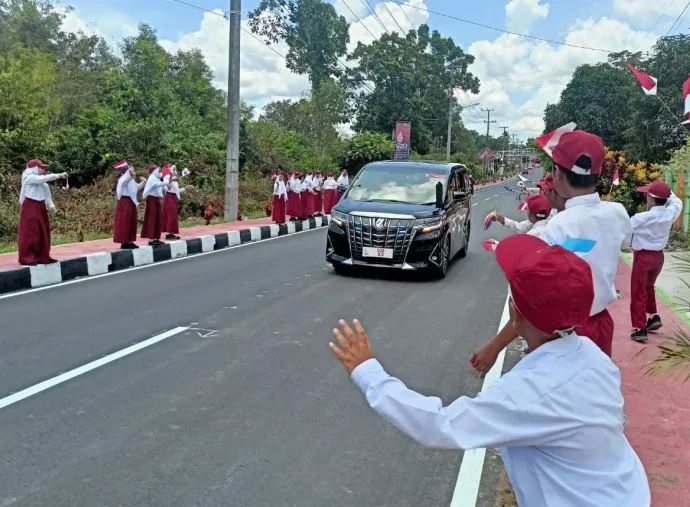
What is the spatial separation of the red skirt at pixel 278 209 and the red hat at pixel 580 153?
1603cm

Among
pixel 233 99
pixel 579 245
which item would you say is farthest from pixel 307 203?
pixel 579 245

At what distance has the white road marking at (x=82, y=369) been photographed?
471 centimetres

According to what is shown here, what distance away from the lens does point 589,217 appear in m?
3.42

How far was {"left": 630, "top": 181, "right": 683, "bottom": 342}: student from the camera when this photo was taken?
6531mm

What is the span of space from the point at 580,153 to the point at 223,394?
3.05 meters

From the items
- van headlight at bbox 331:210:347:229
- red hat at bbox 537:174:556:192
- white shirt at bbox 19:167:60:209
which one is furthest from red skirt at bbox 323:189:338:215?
red hat at bbox 537:174:556:192

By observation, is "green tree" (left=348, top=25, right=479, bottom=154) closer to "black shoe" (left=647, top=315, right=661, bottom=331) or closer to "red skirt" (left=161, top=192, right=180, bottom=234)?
"red skirt" (left=161, top=192, right=180, bottom=234)

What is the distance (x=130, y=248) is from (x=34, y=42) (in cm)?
3118

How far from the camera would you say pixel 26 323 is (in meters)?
6.95

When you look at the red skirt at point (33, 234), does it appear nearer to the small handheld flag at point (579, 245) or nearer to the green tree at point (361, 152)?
the small handheld flag at point (579, 245)

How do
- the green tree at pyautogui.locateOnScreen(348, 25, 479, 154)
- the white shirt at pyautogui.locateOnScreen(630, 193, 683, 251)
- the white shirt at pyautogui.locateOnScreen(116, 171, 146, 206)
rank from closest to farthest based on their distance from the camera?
the white shirt at pyautogui.locateOnScreen(630, 193, 683, 251) < the white shirt at pyautogui.locateOnScreen(116, 171, 146, 206) < the green tree at pyautogui.locateOnScreen(348, 25, 479, 154)

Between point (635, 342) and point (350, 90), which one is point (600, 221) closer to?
point (635, 342)

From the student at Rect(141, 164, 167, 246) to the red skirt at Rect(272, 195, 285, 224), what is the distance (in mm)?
5901

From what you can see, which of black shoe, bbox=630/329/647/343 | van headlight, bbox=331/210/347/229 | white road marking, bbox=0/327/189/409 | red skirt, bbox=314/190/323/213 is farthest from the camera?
red skirt, bbox=314/190/323/213
